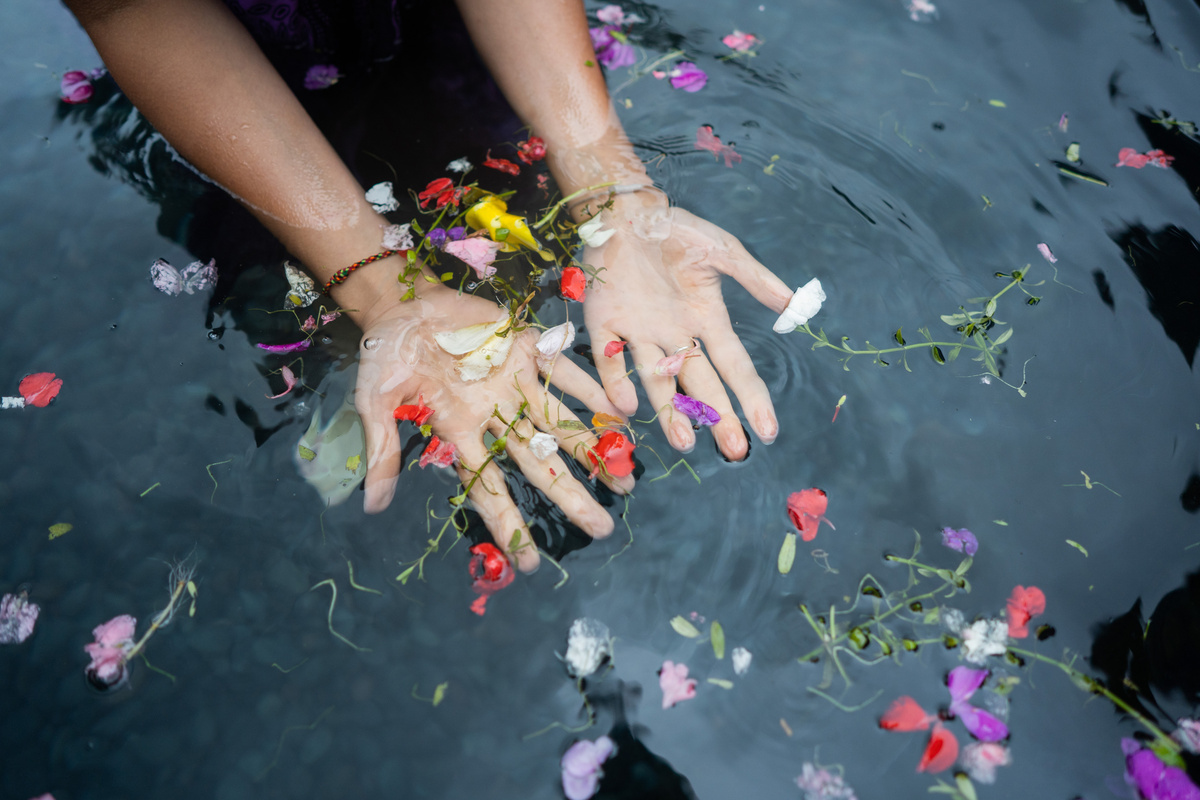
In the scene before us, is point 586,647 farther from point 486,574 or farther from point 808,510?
point 808,510

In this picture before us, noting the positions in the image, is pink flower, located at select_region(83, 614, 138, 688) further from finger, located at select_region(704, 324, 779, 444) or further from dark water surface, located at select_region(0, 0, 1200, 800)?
finger, located at select_region(704, 324, 779, 444)

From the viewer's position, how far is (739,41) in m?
2.48

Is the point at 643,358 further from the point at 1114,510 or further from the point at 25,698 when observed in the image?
the point at 25,698

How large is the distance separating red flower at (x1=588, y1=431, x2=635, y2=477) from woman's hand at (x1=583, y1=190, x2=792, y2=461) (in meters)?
0.11

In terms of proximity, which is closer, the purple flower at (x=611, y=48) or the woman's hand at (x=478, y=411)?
the woman's hand at (x=478, y=411)

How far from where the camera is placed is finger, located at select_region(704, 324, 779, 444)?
174cm

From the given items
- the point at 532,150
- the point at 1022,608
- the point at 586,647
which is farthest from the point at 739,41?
the point at 586,647

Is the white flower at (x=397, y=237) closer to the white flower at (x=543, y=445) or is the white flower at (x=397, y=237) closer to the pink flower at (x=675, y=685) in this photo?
the white flower at (x=543, y=445)

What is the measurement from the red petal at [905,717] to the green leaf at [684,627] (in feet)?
1.47

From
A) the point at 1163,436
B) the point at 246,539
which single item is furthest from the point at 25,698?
the point at 1163,436

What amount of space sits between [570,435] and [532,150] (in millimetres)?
1047

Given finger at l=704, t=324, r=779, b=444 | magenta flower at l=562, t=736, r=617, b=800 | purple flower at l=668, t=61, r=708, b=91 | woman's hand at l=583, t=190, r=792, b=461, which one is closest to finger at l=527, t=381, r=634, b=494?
woman's hand at l=583, t=190, r=792, b=461

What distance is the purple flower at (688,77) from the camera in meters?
2.39

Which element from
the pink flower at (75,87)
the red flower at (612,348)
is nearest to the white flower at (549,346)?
the red flower at (612,348)
